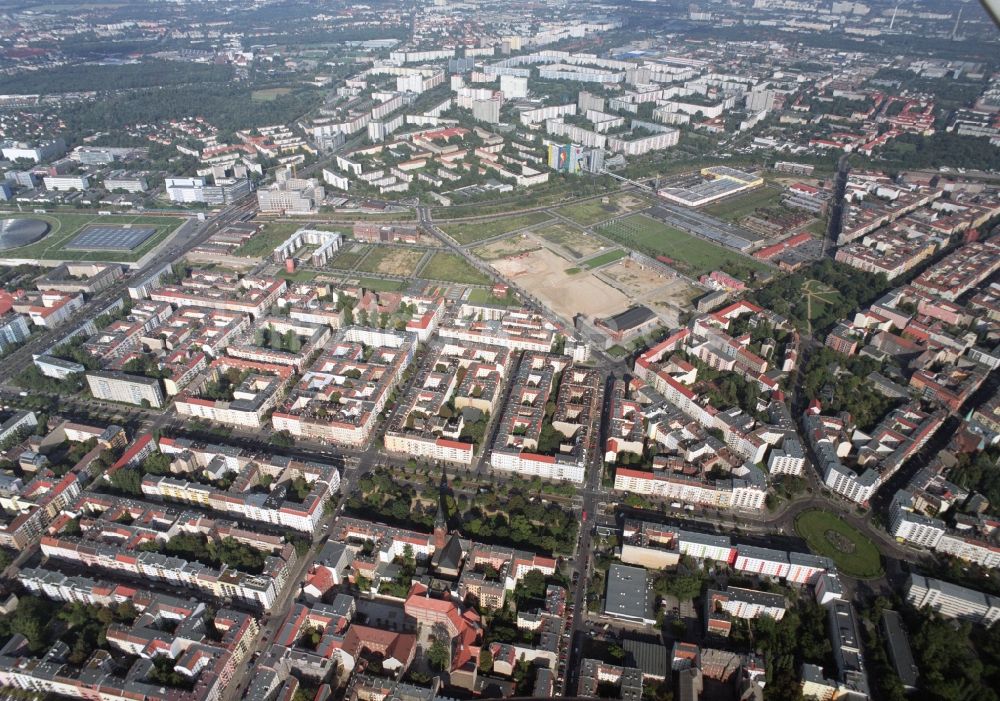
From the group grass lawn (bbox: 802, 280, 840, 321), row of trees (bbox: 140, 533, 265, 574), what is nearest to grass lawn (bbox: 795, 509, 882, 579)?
grass lawn (bbox: 802, 280, 840, 321)

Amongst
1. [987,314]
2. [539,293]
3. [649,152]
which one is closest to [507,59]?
[649,152]

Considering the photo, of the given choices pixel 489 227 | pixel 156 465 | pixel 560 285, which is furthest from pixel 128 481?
pixel 489 227

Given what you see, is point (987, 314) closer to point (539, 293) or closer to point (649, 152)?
point (539, 293)

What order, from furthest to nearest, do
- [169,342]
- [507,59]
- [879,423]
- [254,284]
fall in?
[507,59]
[254,284]
[169,342]
[879,423]

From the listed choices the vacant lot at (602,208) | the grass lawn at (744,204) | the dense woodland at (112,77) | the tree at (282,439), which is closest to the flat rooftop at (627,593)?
the tree at (282,439)

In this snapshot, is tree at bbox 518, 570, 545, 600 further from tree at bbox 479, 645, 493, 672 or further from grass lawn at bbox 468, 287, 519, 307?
grass lawn at bbox 468, 287, 519, 307

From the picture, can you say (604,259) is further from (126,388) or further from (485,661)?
(485,661)
